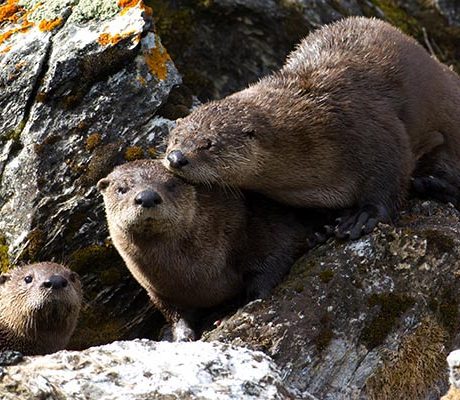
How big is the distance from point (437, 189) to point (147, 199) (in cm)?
261

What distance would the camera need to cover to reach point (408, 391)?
298 inches

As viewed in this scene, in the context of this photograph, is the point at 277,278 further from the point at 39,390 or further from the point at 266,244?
the point at 39,390

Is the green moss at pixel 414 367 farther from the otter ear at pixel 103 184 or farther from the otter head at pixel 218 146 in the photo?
the otter ear at pixel 103 184

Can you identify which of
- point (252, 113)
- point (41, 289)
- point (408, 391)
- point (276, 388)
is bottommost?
point (408, 391)

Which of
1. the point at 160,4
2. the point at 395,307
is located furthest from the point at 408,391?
the point at 160,4

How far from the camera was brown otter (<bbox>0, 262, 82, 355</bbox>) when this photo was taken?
26.5ft

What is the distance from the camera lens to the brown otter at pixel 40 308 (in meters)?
8.08

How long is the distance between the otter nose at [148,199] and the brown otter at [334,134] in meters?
0.33

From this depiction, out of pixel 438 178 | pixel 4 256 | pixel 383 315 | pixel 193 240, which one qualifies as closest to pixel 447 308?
pixel 383 315

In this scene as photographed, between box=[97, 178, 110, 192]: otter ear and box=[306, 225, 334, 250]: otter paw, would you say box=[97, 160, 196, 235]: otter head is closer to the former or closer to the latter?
box=[97, 178, 110, 192]: otter ear

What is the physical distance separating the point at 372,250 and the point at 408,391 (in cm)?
111

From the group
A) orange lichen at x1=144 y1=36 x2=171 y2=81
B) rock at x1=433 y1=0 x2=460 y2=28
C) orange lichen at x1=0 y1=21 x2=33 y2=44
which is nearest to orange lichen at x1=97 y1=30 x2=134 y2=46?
orange lichen at x1=144 y1=36 x2=171 y2=81

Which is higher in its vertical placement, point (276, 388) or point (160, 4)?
point (160, 4)

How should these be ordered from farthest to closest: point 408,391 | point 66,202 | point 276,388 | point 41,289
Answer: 1. point 66,202
2. point 41,289
3. point 408,391
4. point 276,388
